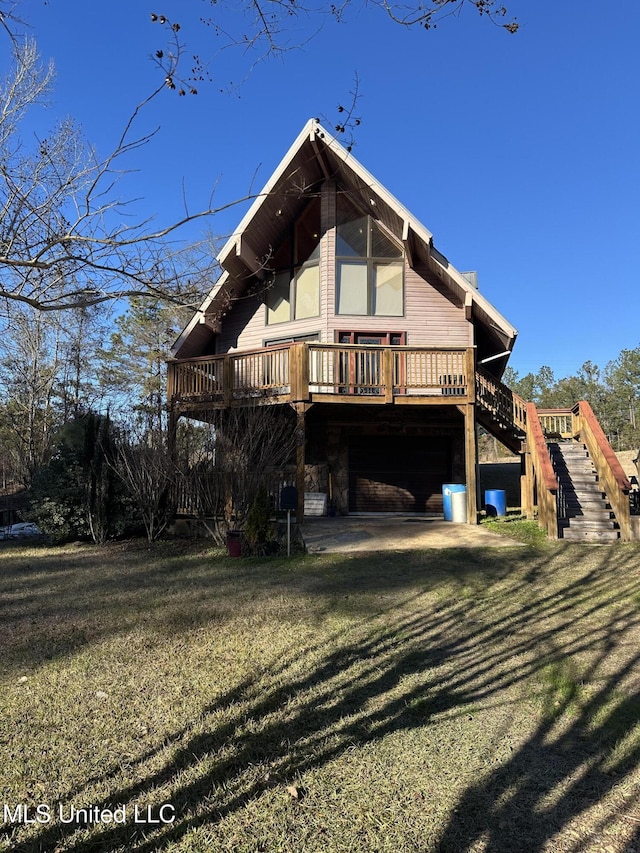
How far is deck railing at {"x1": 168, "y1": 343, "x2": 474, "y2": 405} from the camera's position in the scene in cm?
1132

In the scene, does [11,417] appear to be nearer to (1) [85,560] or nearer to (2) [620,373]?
(1) [85,560]

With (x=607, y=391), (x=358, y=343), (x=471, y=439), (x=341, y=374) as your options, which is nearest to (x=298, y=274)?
(x=358, y=343)

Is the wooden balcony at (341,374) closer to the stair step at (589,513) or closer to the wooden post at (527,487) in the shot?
the wooden post at (527,487)

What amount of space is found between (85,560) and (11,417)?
17.4 meters

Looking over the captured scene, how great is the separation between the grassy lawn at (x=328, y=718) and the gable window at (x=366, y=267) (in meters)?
8.99

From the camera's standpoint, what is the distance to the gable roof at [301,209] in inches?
488

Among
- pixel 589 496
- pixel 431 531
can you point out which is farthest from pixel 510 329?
pixel 431 531

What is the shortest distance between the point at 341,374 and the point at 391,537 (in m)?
4.08

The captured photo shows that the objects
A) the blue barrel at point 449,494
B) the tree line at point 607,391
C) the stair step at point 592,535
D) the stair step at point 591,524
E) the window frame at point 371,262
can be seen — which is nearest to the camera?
the stair step at point 592,535

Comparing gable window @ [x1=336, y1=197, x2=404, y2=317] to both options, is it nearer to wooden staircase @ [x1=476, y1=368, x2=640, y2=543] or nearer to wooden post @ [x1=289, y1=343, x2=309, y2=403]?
wooden post @ [x1=289, y1=343, x2=309, y2=403]

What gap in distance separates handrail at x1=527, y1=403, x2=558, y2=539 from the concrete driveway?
0.88 m

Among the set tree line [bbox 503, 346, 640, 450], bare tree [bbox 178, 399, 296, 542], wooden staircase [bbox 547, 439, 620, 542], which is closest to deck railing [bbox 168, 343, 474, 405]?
bare tree [bbox 178, 399, 296, 542]

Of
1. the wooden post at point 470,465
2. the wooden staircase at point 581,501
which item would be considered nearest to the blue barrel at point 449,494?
the wooden post at point 470,465

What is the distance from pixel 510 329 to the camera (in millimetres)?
12648
